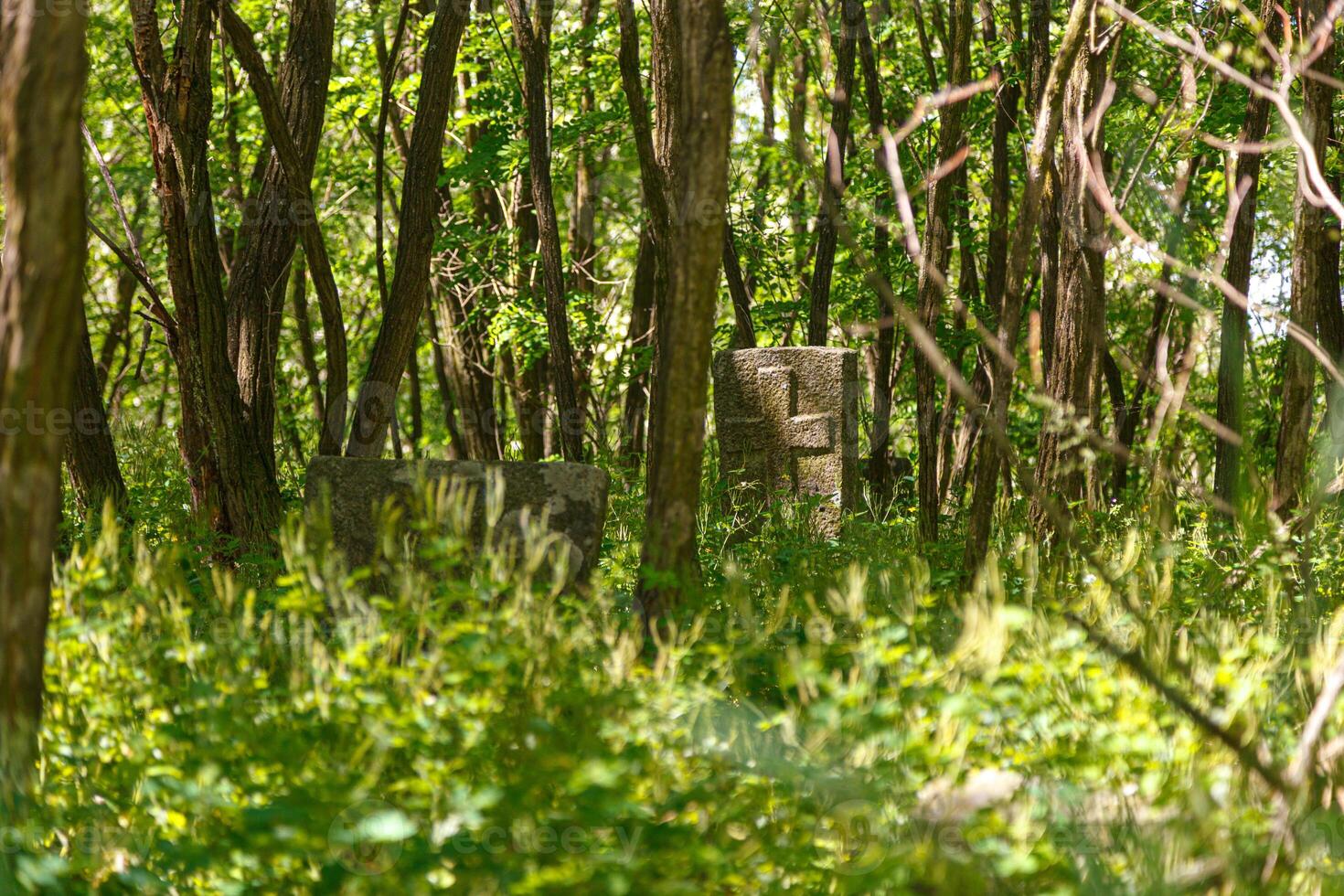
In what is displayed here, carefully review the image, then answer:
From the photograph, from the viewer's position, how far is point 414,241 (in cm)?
539

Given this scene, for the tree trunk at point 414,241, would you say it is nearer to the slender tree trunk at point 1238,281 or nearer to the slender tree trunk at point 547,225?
the slender tree trunk at point 547,225

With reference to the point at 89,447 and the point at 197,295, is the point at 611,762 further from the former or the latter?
the point at 89,447

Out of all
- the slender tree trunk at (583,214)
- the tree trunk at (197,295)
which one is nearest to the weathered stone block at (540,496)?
the tree trunk at (197,295)

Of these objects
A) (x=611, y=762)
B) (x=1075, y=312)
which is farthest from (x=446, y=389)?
(x=611, y=762)

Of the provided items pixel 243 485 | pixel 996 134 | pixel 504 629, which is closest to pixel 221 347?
pixel 243 485

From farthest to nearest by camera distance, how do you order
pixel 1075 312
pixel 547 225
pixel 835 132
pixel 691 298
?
pixel 835 132
pixel 547 225
pixel 1075 312
pixel 691 298

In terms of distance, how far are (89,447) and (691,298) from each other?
348 centimetres

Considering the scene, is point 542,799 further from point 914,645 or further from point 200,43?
point 200,43

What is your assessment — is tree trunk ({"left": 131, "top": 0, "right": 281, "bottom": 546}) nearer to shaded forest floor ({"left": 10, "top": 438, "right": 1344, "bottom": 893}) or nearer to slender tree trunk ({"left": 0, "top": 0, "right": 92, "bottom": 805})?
shaded forest floor ({"left": 10, "top": 438, "right": 1344, "bottom": 893})

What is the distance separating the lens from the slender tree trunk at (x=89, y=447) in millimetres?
5359

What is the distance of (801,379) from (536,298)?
3338mm

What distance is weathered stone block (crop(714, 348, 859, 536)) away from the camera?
6.59 meters

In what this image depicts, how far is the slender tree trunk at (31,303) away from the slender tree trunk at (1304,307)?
4.11 m

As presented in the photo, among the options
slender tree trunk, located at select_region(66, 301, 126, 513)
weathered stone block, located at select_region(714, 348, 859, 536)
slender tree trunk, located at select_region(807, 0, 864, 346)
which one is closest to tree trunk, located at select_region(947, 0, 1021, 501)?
slender tree trunk, located at select_region(807, 0, 864, 346)
